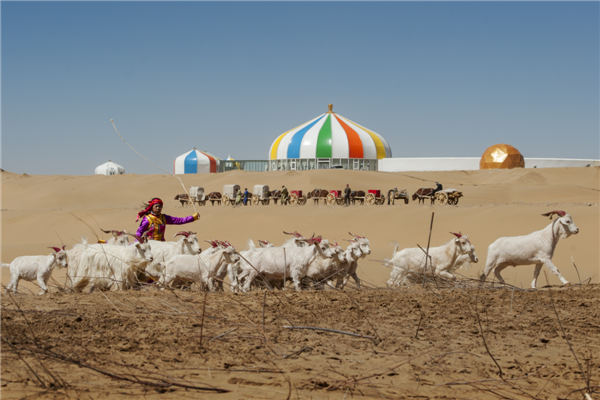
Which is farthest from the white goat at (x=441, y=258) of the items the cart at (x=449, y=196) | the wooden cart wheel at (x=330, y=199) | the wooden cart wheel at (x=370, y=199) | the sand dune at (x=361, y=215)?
the wooden cart wheel at (x=330, y=199)

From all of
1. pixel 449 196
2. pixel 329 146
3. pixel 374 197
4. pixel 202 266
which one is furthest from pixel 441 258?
pixel 329 146

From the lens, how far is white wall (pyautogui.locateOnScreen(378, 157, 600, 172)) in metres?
57.9

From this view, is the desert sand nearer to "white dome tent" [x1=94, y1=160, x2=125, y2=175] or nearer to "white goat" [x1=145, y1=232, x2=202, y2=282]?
"white goat" [x1=145, y1=232, x2=202, y2=282]

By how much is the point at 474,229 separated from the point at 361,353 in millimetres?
15626

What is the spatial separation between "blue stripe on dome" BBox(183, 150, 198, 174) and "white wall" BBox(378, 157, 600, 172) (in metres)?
20.5

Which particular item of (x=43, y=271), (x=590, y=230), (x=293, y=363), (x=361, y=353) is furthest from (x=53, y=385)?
(x=590, y=230)

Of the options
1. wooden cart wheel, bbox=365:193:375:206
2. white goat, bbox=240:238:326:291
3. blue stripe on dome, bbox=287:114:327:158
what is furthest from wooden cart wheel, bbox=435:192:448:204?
blue stripe on dome, bbox=287:114:327:158

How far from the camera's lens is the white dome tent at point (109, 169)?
73000 mm

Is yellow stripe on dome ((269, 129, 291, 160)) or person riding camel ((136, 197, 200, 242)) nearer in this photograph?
person riding camel ((136, 197, 200, 242))

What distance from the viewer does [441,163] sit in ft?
193

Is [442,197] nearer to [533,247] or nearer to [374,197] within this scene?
[374,197]

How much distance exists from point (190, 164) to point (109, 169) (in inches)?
496

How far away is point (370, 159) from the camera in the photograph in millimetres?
58750

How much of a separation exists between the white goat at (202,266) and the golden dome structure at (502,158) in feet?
155
